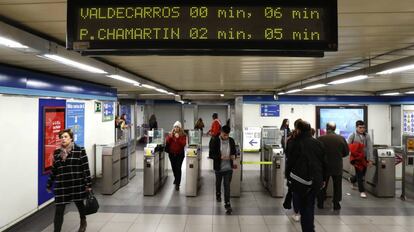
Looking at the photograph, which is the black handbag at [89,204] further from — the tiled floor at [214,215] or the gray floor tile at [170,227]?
the gray floor tile at [170,227]

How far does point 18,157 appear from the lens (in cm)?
514

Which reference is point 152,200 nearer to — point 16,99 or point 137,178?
point 137,178

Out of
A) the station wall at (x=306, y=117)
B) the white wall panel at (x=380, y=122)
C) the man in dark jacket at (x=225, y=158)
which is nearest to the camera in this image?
the man in dark jacket at (x=225, y=158)

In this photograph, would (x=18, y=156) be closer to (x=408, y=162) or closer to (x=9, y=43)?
(x=9, y=43)

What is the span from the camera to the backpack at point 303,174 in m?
3.77

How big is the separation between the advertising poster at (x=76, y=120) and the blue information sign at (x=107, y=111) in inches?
55.6

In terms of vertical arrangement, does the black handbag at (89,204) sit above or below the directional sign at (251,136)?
below

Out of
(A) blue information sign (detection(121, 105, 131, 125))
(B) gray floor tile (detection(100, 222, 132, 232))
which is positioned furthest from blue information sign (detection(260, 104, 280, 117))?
(A) blue information sign (detection(121, 105, 131, 125))

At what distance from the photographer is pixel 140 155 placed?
12984 mm

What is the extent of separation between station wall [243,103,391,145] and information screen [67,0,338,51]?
31.8 ft

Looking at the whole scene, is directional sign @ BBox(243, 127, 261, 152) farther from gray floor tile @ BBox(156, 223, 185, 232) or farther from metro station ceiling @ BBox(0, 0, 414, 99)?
gray floor tile @ BBox(156, 223, 185, 232)

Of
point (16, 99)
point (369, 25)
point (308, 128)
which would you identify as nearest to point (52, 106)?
point (16, 99)

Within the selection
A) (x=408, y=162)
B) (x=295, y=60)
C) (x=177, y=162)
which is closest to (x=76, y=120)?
(x=177, y=162)

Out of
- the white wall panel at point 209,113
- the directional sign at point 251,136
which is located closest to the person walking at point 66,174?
the directional sign at point 251,136
